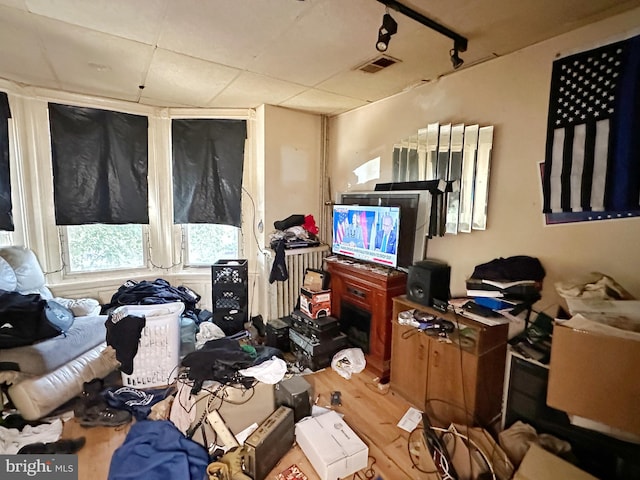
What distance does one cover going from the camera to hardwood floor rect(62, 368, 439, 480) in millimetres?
1682

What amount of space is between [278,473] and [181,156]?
10.8ft

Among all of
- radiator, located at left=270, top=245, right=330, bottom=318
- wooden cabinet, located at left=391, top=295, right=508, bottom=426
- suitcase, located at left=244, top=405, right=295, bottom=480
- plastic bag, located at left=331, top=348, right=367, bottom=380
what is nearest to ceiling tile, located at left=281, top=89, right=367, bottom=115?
radiator, located at left=270, top=245, right=330, bottom=318

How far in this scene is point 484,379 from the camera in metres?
1.92

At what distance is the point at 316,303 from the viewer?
9.51 feet

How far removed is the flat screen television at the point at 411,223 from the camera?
7.94 feet

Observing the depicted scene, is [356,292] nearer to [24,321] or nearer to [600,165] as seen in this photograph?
[600,165]

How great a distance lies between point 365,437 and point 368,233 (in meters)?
1.56

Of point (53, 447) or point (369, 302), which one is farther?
point (369, 302)

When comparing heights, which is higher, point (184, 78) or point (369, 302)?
point (184, 78)

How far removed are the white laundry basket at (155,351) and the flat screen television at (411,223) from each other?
1.92 meters

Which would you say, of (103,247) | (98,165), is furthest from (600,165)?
(103,247)

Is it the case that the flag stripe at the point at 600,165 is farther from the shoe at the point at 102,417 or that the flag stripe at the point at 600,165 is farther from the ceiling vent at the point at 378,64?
the shoe at the point at 102,417

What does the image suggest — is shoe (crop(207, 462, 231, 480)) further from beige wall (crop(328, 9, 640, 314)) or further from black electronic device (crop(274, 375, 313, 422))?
beige wall (crop(328, 9, 640, 314))

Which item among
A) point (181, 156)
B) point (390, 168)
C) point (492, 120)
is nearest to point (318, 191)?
point (390, 168)
